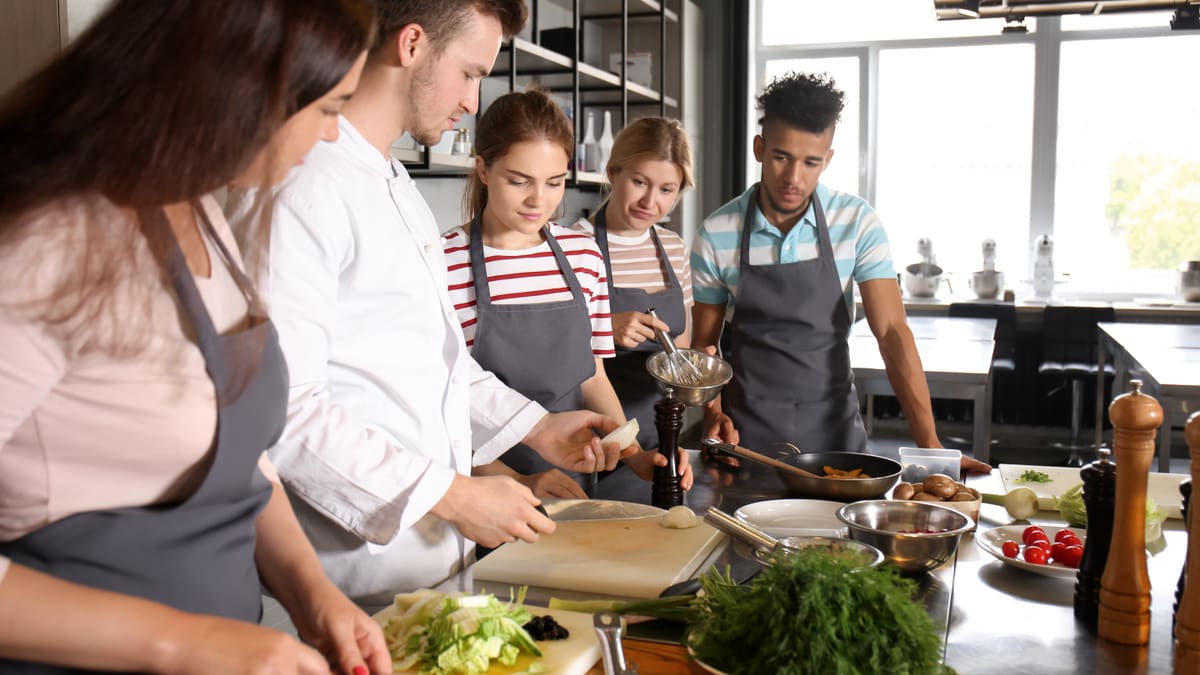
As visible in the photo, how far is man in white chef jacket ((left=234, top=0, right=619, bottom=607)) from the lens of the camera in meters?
1.31

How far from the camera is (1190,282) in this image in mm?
5648

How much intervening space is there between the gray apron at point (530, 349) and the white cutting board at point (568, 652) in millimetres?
896

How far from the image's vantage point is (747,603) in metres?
1.02

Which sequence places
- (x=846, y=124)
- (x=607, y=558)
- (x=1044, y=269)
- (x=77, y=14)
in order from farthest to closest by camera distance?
(x=846, y=124) → (x=1044, y=269) → (x=77, y=14) → (x=607, y=558)

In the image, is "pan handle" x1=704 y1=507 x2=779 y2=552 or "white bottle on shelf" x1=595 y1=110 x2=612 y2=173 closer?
"pan handle" x1=704 y1=507 x2=779 y2=552

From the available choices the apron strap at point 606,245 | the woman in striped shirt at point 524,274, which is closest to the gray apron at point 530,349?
the woman in striped shirt at point 524,274

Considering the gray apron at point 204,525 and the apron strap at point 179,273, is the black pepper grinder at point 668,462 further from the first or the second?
the apron strap at point 179,273

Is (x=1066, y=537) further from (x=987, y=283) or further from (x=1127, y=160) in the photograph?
(x=1127, y=160)

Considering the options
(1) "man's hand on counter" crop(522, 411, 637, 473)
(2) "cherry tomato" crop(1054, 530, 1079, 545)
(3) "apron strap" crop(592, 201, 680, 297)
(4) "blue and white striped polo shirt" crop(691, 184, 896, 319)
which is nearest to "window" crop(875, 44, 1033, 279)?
(3) "apron strap" crop(592, 201, 680, 297)

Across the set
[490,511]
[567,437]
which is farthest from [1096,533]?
[567,437]

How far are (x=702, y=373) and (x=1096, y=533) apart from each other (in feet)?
3.32

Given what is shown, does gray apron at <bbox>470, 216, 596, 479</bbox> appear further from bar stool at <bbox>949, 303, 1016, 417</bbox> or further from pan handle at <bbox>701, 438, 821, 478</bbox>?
bar stool at <bbox>949, 303, 1016, 417</bbox>

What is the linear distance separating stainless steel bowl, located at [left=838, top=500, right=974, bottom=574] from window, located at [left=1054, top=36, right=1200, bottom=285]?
5.46m

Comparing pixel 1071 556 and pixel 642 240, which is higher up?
pixel 642 240
